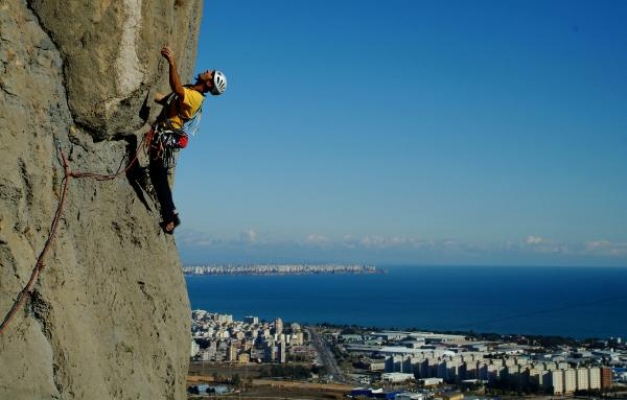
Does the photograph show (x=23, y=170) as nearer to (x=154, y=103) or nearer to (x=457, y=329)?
(x=154, y=103)

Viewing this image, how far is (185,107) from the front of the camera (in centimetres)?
573

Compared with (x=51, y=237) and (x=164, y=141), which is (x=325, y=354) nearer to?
(x=164, y=141)

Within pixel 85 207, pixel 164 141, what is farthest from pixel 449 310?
pixel 85 207

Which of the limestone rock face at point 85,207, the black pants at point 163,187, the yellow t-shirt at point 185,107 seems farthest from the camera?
the black pants at point 163,187

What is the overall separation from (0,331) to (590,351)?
6890cm

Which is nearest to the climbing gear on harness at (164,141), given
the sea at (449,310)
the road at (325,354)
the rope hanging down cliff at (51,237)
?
the rope hanging down cliff at (51,237)

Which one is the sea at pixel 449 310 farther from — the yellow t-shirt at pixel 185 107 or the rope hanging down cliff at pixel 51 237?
the rope hanging down cliff at pixel 51 237

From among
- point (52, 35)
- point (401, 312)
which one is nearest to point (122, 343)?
point (52, 35)

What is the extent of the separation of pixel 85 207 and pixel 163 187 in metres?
1.03

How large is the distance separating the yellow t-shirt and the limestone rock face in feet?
0.39

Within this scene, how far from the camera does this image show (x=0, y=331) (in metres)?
3.83

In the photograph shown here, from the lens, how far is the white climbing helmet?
5.80 meters

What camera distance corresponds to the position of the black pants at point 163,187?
586 centimetres

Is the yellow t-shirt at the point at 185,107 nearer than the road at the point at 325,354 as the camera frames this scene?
Yes
